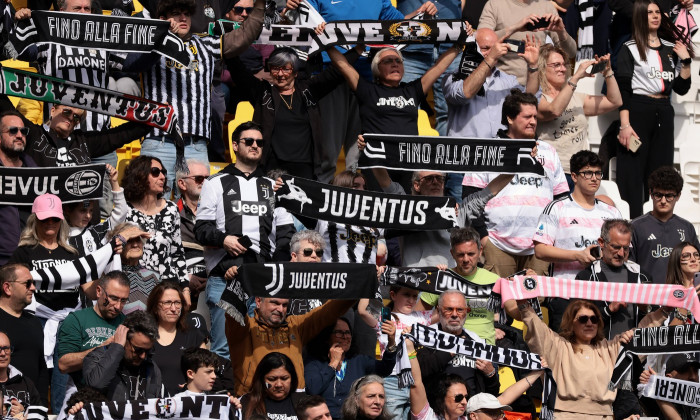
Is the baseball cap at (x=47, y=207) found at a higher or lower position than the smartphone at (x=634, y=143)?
lower

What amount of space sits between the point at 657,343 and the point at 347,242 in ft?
8.08

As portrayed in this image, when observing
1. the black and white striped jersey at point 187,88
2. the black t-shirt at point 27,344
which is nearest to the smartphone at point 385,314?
the black t-shirt at point 27,344

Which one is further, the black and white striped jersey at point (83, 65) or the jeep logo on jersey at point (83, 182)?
the black and white striped jersey at point (83, 65)

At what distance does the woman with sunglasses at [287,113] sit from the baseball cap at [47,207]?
96.8 inches

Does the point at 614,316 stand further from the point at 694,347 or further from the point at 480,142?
the point at 480,142

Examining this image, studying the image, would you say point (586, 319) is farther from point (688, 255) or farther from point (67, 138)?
point (67, 138)

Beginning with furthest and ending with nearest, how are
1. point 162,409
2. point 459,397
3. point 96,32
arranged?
point 96,32, point 459,397, point 162,409

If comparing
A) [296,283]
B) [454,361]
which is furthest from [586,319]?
[296,283]

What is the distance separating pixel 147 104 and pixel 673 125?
17.7 ft

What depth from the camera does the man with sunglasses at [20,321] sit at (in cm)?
1018

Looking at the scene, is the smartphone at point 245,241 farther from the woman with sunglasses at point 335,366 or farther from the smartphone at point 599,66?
the smartphone at point 599,66

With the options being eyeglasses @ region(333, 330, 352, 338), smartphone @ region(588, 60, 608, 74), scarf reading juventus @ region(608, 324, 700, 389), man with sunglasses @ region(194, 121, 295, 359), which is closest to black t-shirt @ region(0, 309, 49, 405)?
man with sunglasses @ region(194, 121, 295, 359)

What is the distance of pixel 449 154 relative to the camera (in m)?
12.3

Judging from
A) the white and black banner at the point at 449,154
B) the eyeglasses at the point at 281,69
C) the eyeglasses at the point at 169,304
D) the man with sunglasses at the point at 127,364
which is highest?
the eyeglasses at the point at 281,69
